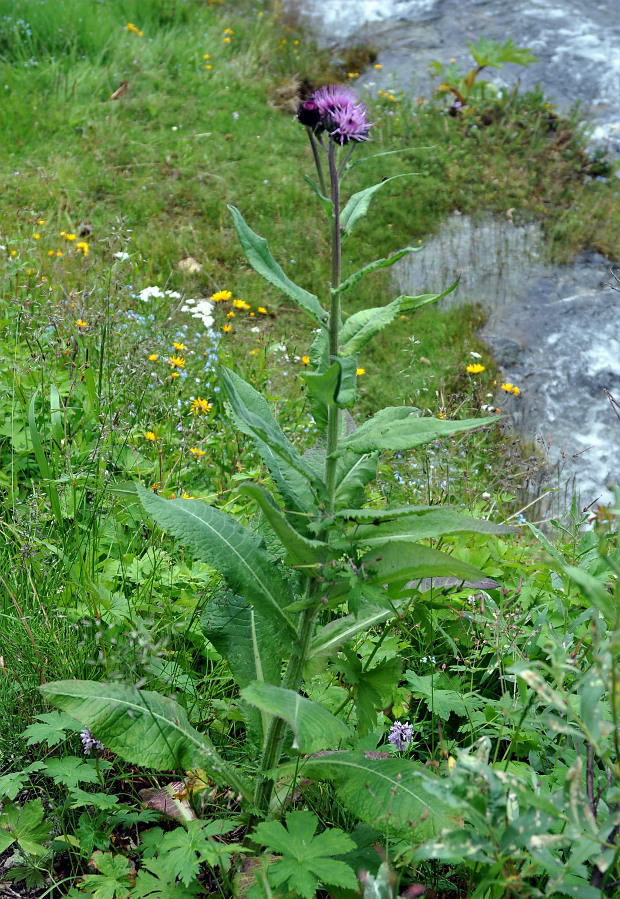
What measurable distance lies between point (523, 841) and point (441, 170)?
7.53 meters

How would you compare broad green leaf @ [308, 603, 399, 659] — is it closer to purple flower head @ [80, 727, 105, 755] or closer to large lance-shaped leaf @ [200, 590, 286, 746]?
large lance-shaped leaf @ [200, 590, 286, 746]

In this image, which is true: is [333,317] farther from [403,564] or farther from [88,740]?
[88,740]

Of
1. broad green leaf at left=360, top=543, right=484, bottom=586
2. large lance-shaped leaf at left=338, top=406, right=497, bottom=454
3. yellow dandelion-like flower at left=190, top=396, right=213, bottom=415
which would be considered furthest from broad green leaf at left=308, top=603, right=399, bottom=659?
yellow dandelion-like flower at left=190, top=396, right=213, bottom=415

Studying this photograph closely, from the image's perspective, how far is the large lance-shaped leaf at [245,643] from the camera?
6.01 ft

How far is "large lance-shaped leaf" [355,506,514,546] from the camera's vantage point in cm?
155

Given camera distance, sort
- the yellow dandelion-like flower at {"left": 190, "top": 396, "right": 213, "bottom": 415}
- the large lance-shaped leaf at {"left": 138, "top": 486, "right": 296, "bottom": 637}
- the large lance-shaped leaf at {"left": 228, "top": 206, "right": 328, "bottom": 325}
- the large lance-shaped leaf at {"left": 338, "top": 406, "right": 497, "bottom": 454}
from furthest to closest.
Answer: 1. the yellow dandelion-like flower at {"left": 190, "top": 396, "right": 213, "bottom": 415}
2. the large lance-shaped leaf at {"left": 138, "top": 486, "right": 296, "bottom": 637}
3. the large lance-shaped leaf at {"left": 228, "top": 206, "right": 328, "bottom": 325}
4. the large lance-shaped leaf at {"left": 338, "top": 406, "right": 497, "bottom": 454}

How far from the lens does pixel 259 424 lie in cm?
159

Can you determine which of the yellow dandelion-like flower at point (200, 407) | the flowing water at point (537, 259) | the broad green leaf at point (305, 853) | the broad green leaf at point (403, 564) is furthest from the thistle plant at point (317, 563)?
the yellow dandelion-like flower at point (200, 407)

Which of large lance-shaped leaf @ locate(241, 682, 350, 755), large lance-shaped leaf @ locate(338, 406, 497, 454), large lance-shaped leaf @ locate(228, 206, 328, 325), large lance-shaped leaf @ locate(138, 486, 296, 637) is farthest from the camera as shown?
large lance-shaped leaf @ locate(138, 486, 296, 637)

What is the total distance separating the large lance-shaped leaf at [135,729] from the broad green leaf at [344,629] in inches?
13.4

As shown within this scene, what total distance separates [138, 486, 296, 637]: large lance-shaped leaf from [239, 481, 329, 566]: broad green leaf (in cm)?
9

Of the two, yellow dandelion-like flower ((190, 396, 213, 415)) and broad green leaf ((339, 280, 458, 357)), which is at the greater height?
broad green leaf ((339, 280, 458, 357))

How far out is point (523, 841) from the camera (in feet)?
3.79

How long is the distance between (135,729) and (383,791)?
1.91 ft
